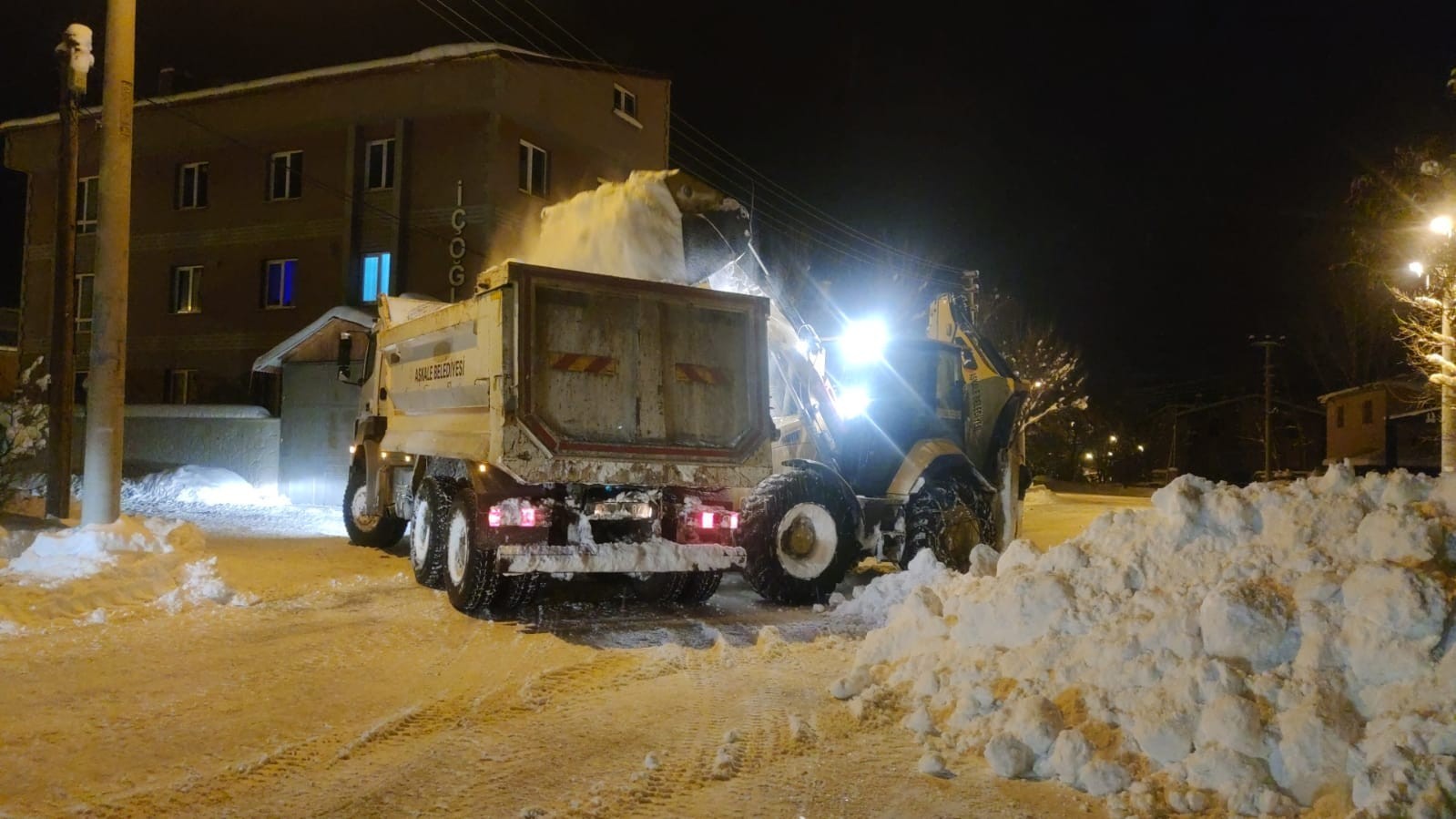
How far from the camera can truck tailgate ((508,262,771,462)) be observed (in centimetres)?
868

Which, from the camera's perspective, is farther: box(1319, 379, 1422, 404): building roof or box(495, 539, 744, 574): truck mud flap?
box(1319, 379, 1422, 404): building roof

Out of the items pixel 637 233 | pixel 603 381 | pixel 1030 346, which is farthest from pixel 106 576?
pixel 1030 346

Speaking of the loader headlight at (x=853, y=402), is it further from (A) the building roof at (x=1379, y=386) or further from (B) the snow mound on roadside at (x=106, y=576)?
(A) the building roof at (x=1379, y=386)

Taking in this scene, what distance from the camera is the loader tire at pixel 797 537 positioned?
31.9ft

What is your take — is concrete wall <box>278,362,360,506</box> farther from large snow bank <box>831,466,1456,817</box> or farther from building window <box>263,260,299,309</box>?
large snow bank <box>831,466,1456,817</box>

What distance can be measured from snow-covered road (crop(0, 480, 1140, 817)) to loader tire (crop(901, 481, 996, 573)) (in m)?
2.20

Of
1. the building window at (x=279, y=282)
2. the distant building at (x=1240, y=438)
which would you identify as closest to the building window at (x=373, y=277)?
the building window at (x=279, y=282)

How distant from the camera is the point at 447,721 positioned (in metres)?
5.80

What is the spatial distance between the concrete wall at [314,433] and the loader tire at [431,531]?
11.2m

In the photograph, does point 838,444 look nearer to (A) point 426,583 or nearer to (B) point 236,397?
(A) point 426,583

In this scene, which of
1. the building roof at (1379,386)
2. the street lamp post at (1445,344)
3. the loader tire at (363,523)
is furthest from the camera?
the building roof at (1379,386)

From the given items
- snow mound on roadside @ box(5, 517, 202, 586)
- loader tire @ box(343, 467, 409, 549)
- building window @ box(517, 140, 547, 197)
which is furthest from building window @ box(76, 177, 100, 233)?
snow mound on roadside @ box(5, 517, 202, 586)

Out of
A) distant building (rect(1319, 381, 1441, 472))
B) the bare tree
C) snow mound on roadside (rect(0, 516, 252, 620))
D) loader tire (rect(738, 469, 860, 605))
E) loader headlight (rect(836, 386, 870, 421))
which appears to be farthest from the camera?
distant building (rect(1319, 381, 1441, 472))

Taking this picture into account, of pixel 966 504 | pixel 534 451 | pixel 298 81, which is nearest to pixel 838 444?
pixel 966 504
